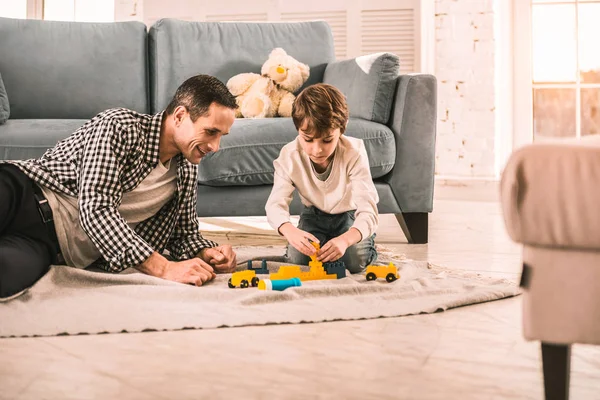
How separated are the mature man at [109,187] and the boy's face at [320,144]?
0.71 ft

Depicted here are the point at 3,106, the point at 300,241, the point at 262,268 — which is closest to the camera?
the point at 300,241

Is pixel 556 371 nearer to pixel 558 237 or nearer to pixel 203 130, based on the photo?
pixel 558 237

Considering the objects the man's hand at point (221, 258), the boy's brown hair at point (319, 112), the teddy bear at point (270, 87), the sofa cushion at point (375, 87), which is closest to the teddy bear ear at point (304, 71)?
the teddy bear at point (270, 87)

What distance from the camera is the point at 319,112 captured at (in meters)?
1.80

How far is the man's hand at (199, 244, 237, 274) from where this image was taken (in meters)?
1.92

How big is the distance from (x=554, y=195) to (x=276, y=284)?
0.93 m

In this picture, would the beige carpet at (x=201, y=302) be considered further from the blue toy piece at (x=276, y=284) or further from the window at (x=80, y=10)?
the window at (x=80, y=10)

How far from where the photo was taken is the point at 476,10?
4.03 metres

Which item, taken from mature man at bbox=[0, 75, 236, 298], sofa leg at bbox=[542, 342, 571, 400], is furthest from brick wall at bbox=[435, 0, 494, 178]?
sofa leg at bbox=[542, 342, 571, 400]

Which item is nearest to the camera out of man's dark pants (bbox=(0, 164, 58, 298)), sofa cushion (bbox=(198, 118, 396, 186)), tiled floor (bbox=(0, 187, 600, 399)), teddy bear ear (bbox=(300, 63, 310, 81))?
tiled floor (bbox=(0, 187, 600, 399))

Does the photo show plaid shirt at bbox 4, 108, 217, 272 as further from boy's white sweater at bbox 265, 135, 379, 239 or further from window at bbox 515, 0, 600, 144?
window at bbox 515, 0, 600, 144

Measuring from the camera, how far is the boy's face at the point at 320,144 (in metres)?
1.83

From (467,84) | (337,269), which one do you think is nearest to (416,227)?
(337,269)

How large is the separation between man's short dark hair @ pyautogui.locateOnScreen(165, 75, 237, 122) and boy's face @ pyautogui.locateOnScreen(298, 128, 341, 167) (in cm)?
22
